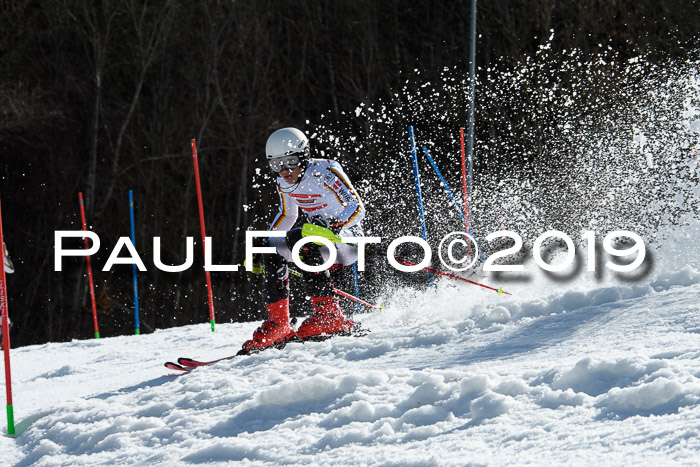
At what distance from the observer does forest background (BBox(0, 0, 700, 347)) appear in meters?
18.2

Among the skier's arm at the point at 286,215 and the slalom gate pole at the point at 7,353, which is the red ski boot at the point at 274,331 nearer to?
the skier's arm at the point at 286,215

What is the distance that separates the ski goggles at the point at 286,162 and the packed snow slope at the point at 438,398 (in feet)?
4.09

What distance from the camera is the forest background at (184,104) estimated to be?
719 inches

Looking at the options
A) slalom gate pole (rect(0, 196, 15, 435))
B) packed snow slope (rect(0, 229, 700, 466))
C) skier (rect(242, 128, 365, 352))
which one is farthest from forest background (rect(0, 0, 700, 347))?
slalom gate pole (rect(0, 196, 15, 435))

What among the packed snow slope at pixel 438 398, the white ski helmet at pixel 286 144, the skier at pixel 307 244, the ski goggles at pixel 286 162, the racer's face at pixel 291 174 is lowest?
the packed snow slope at pixel 438 398

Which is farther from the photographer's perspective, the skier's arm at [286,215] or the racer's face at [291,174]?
the skier's arm at [286,215]

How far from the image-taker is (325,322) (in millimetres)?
6004

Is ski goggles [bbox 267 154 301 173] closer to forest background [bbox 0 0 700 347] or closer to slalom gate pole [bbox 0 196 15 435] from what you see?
slalom gate pole [bbox 0 196 15 435]

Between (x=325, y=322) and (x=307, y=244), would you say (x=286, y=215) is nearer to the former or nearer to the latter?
(x=307, y=244)

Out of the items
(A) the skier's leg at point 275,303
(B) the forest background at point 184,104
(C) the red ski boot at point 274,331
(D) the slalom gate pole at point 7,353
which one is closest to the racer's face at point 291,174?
(A) the skier's leg at point 275,303

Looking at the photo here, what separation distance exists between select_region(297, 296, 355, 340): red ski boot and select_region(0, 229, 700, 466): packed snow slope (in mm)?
302

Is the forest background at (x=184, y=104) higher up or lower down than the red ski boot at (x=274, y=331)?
higher up

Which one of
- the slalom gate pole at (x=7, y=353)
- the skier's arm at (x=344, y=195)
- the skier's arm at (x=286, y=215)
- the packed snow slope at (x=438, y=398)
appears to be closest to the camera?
the packed snow slope at (x=438, y=398)

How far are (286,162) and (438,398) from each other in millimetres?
2770
